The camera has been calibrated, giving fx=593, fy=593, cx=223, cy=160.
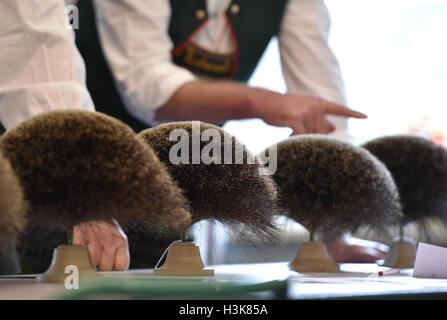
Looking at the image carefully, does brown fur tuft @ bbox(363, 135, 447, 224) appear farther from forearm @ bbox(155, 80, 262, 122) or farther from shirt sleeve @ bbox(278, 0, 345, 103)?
shirt sleeve @ bbox(278, 0, 345, 103)

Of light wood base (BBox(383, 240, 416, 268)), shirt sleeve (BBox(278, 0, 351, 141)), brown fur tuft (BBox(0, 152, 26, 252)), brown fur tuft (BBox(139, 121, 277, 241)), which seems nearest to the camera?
brown fur tuft (BBox(0, 152, 26, 252))

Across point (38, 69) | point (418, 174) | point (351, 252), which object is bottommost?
point (351, 252)

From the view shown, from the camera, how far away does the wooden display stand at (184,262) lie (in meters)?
0.43

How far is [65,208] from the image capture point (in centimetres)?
33

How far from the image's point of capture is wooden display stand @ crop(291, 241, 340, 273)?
1.72ft

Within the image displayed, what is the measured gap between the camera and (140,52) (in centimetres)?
71

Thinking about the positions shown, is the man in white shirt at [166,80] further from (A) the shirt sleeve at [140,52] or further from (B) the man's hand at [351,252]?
(B) the man's hand at [351,252]

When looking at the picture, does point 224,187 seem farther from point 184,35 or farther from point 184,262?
point 184,35

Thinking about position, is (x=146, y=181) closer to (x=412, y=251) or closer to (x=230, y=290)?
(x=230, y=290)

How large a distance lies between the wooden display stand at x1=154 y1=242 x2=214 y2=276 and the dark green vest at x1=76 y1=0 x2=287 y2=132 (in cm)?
35

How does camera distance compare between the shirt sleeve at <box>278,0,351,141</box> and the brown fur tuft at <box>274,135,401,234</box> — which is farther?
the shirt sleeve at <box>278,0,351,141</box>

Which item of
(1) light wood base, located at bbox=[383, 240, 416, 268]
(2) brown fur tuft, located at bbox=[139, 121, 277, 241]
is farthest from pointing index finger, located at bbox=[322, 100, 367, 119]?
(2) brown fur tuft, located at bbox=[139, 121, 277, 241]

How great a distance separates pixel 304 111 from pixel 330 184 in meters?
0.20

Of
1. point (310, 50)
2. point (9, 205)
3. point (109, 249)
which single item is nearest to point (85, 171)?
point (9, 205)
